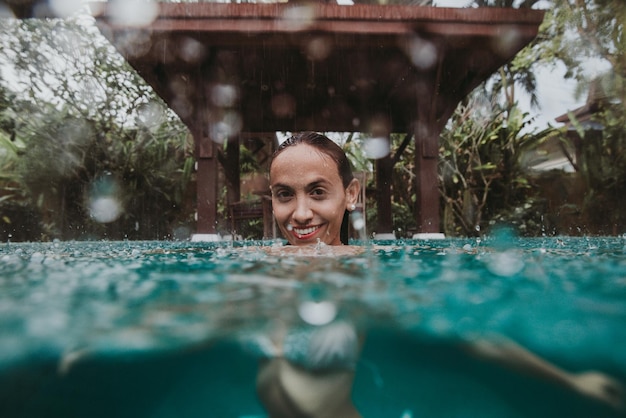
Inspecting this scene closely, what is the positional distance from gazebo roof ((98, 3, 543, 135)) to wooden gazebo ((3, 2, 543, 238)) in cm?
2

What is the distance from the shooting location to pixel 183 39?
5.42 m

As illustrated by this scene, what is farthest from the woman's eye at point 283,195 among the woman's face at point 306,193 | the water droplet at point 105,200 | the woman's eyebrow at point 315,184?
the water droplet at point 105,200

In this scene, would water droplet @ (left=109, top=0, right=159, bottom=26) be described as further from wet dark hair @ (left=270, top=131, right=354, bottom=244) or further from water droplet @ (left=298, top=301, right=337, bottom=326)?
water droplet @ (left=298, top=301, right=337, bottom=326)

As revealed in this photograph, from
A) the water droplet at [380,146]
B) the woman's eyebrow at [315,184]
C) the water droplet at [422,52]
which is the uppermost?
the water droplet at [422,52]

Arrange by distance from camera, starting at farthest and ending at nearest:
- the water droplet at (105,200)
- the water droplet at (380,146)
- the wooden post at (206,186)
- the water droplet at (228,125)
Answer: the water droplet at (105,200) → the water droplet at (380,146) → the water droplet at (228,125) → the wooden post at (206,186)

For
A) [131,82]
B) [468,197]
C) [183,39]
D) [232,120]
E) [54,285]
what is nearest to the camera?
[54,285]

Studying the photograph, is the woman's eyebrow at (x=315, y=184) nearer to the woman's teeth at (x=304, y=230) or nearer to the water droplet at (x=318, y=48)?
the woman's teeth at (x=304, y=230)

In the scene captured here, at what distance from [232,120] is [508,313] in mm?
8005

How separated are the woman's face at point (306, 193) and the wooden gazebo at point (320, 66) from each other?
3141 mm

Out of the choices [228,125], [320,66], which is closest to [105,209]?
[228,125]

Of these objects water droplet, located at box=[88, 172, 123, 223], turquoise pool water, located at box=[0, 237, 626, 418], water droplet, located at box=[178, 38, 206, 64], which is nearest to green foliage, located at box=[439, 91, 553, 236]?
water droplet, located at box=[178, 38, 206, 64]

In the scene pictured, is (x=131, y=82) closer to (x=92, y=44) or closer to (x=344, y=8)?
(x=92, y=44)

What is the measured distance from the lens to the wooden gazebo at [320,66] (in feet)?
16.7

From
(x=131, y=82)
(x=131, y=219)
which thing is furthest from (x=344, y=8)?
(x=131, y=82)
